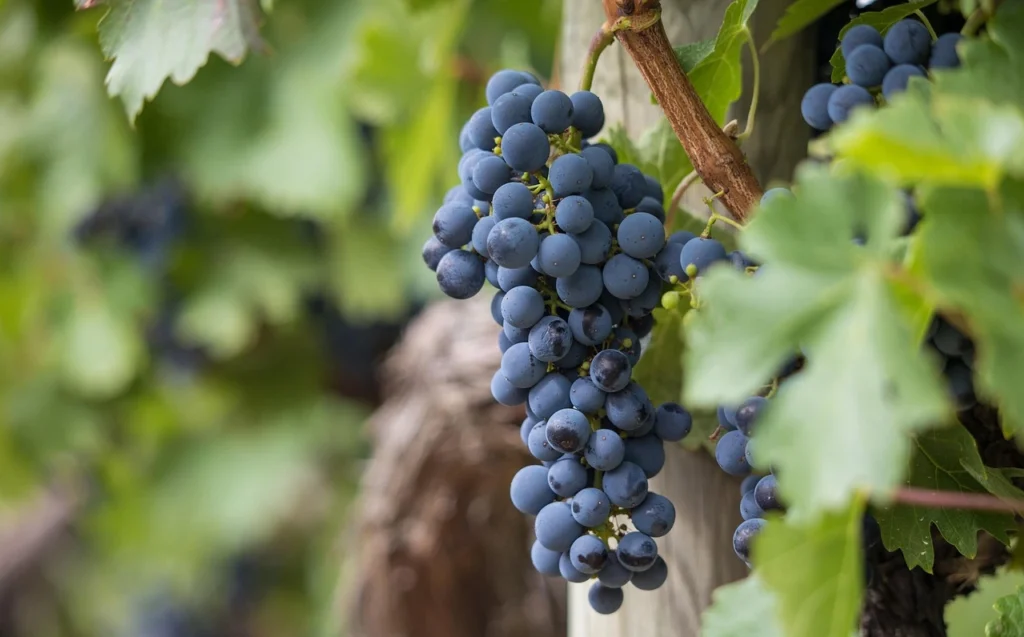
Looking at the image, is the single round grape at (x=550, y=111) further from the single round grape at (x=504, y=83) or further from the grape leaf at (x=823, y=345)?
the grape leaf at (x=823, y=345)

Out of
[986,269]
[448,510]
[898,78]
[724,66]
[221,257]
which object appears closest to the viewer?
[986,269]

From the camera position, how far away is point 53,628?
1946 millimetres

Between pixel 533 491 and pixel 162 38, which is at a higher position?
pixel 162 38

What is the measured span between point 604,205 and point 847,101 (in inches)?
4.1

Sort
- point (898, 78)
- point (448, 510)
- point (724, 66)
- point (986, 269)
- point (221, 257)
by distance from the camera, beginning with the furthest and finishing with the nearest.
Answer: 1. point (221, 257)
2. point (448, 510)
3. point (724, 66)
4. point (898, 78)
5. point (986, 269)

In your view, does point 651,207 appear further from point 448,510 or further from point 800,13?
point 448,510

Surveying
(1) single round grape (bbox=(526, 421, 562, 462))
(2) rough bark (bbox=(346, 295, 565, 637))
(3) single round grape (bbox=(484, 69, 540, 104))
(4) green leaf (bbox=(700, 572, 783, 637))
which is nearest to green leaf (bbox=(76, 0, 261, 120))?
(3) single round grape (bbox=(484, 69, 540, 104))

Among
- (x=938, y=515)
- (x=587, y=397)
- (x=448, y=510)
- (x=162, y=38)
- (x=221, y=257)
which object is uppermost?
(x=162, y=38)

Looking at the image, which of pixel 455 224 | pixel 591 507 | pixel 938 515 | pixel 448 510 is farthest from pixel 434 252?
pixel 448 510

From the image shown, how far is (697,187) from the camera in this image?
1.81 ft

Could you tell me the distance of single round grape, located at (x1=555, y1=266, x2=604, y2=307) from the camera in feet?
1.29

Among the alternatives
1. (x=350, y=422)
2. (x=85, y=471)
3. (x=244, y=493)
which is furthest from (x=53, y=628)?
(x=350, y=422)

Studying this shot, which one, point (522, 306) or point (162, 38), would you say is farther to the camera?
point (162, 38)

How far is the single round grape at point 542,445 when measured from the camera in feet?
1.34
